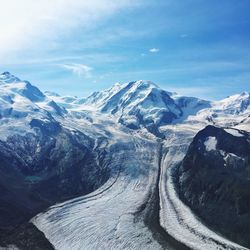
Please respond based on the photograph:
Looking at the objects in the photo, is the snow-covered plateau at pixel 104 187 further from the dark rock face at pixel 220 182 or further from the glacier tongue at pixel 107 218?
the dark rock face at pixel 220 182

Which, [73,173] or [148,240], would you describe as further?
[73,173]

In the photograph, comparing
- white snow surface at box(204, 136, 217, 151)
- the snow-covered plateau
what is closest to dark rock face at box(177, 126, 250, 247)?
white snow surface at box(204, 136, 217, 151)

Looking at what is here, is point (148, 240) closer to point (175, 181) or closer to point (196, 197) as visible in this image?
point (196, 197)

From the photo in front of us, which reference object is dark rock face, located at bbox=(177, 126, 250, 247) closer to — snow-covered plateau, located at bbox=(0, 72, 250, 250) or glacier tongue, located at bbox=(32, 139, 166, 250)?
snow-covered plateau, located at bbox=(0, 72, 250, 250)

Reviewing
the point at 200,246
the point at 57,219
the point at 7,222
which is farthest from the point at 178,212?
the point at 7,222

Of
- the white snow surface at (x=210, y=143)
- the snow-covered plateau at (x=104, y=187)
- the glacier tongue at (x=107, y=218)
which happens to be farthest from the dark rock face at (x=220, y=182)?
the glacier tongue at (x=107, y=218)

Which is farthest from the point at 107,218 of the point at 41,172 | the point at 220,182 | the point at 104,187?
the point at 41,172

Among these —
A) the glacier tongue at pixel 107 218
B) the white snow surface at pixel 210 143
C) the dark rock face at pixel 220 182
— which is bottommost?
the glacier tongue at pixel 107 218
